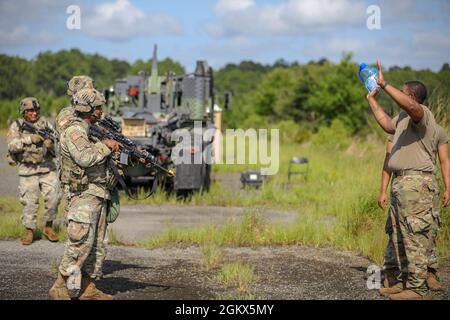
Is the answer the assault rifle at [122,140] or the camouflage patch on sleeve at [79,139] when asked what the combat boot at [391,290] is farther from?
the camouflage patch on sleeve at [79,139]

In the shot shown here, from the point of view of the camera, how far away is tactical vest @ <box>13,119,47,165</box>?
8.31 meters

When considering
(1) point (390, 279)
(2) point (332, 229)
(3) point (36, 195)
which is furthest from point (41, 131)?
(1) point (390, 279)

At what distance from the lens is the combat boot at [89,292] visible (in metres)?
5.75

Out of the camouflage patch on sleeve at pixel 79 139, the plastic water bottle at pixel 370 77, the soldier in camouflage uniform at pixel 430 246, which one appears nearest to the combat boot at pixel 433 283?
the soldier in camouflage uniform at pixel 430 246

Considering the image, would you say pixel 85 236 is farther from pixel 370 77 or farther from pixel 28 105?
pixel 28 105

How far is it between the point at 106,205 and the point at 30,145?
277 centimetres

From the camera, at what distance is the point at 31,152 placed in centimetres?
830

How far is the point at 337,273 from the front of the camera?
7.11 m

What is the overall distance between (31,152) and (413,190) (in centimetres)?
473

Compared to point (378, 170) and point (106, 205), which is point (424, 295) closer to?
point (106, 205)

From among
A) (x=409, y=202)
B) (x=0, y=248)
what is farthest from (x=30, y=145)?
(x=409, y=202)

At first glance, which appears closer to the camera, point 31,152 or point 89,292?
point 89,292

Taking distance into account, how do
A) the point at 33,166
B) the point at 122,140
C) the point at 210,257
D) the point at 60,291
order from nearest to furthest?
the point at 60,291 → the point at 122,140 → the point at 210,257 → the point at 33,166

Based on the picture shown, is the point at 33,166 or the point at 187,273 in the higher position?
the point at 33,166
